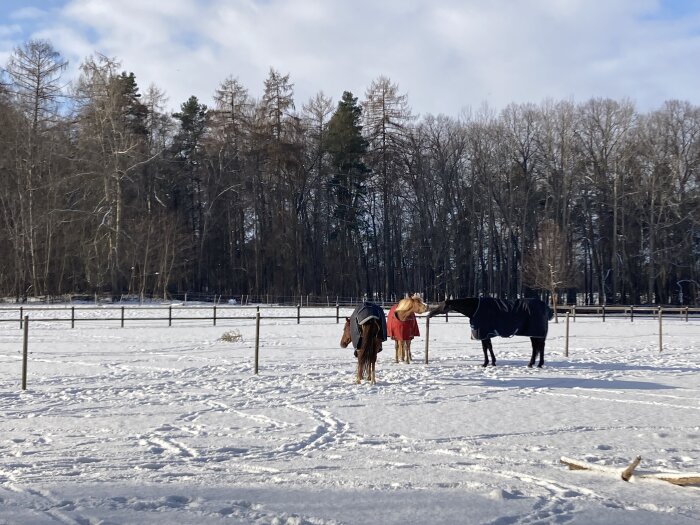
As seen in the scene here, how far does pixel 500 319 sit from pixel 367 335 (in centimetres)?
431

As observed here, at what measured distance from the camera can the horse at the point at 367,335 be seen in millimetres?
12914

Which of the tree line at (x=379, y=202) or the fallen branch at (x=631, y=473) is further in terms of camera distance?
the tree line at (x=379, y=202)

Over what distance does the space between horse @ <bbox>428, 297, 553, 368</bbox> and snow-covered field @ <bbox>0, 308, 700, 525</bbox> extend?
76cm

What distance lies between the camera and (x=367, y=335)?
13.0 metres

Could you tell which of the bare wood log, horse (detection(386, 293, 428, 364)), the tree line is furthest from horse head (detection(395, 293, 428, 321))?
the tree line

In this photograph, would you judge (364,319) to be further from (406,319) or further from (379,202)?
(379,202)

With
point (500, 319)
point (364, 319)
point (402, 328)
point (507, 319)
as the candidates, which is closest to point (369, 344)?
point (364, 319)

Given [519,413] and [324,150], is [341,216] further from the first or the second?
[519,413]

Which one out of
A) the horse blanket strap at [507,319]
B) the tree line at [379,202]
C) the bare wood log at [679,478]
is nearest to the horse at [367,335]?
the horse blanket strap at [507,319]

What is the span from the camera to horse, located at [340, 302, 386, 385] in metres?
12.9

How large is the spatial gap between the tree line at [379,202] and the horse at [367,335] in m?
34.9

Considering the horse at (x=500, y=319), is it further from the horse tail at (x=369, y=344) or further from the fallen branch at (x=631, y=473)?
the fallen branch at (x=631, y=473)

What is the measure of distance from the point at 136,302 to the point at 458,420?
37.8 m

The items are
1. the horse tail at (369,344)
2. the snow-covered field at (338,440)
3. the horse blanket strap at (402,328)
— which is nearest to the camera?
the snow-covered field at (338,440)
